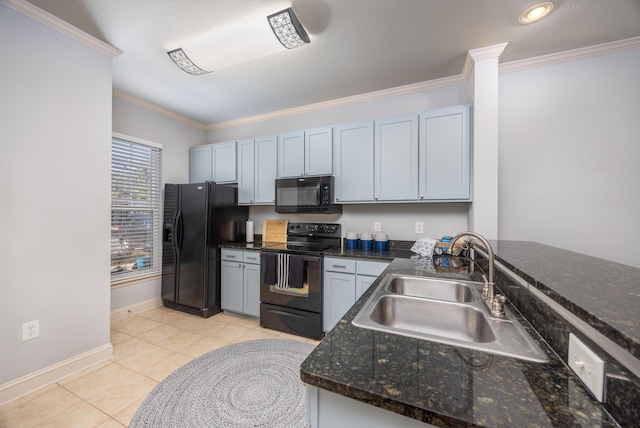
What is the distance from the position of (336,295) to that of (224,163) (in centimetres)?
237

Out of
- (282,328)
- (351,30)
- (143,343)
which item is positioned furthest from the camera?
(282,328)

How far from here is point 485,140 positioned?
2.13 metres

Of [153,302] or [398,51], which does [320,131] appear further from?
[153,302]

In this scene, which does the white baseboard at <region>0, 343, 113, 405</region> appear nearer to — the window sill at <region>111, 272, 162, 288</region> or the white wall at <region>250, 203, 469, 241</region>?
the window sill at <region>111, 272, 162, 288</region>

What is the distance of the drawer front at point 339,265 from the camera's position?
241 cm

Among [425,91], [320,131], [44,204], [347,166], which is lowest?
[44,204]

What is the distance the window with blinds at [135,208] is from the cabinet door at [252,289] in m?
1.37

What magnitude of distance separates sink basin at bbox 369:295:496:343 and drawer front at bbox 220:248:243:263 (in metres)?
2.26

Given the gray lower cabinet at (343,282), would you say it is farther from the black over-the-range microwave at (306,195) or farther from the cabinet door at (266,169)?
the cabinet door at (266,169)

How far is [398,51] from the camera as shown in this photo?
2.17 m

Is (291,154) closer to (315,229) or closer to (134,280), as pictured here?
(315,229)

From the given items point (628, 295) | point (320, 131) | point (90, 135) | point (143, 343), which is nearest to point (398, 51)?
point (320, 131)

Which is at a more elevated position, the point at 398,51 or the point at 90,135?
the point at 398,51

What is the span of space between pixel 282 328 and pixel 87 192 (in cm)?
217
